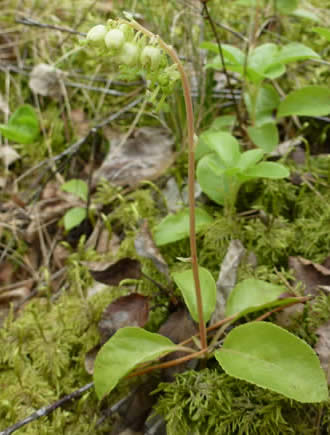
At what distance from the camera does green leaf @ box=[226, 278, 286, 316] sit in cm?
120

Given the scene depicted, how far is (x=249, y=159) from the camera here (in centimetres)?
141

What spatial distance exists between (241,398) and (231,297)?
0.29 meters

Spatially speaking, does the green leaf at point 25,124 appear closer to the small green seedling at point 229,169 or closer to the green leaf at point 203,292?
the small green seedling at point 229,169

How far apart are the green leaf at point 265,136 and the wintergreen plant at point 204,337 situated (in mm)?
303

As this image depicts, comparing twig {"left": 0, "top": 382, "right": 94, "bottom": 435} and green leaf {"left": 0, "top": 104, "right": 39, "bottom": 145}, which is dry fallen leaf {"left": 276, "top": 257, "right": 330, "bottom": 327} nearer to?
twig {"left": 0, "top": 382, "right": 94, "bottom": 435}

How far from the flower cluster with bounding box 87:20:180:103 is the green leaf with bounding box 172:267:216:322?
0.60 metres

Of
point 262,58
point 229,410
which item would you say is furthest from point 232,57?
point 229,410

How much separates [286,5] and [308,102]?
0.79m

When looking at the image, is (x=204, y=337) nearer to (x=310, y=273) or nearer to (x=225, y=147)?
(x=310, y=273)

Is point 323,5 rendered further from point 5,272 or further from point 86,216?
point 5,272

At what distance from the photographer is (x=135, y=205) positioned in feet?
5.77

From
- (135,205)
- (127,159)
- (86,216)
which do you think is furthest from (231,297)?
(127,159)

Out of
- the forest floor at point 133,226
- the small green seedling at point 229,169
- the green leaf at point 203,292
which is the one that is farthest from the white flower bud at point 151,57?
the green leaf at point 203,292

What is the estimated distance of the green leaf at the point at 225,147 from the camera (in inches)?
56.4
